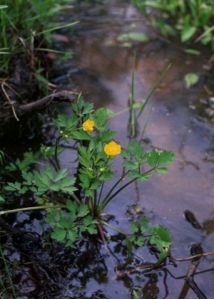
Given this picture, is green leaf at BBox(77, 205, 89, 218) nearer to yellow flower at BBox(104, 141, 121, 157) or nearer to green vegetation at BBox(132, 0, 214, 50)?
yellow flower at BBox(104, 141, 121, 157)

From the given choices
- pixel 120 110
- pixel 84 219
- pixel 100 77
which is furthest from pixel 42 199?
pixel 100 77

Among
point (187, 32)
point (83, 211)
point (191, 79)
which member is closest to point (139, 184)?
point (83, 211)

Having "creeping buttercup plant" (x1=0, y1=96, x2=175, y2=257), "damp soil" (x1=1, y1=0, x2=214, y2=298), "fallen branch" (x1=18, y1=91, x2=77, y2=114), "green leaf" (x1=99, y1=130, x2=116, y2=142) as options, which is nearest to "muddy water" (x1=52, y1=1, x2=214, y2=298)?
"damp soil" (x1=1, y1=0, x2=214, y2=298)

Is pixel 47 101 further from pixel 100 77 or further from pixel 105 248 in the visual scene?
pixel 100 77

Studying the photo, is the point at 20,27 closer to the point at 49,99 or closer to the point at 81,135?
the point at 49,99

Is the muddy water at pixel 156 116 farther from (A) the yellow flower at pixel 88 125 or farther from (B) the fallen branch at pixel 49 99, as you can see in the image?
(A) the yellow flower at pixel 88 125
